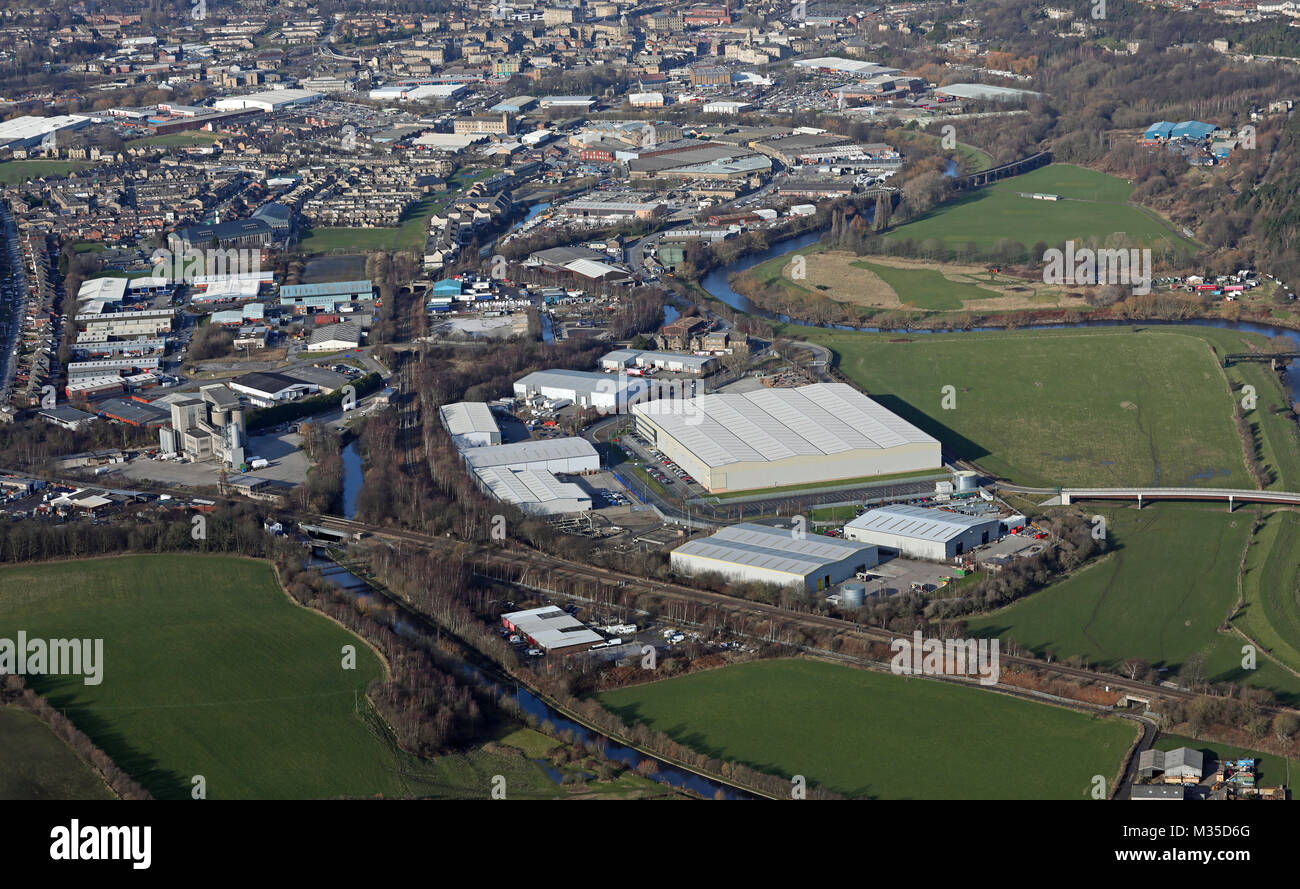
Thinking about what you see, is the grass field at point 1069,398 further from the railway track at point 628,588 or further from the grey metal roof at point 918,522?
the railway track at point 628,588

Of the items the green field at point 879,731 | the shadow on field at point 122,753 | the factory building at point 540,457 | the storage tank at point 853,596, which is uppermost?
the factory building at point 540,457

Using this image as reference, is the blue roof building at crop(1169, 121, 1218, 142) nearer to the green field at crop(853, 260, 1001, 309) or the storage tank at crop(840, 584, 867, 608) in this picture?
the green field at crop(853, 260, 1001, 309)

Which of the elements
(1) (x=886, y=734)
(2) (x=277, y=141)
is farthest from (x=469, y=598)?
(2) (x=277, y=141)

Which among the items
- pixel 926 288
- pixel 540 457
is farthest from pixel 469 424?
pixel 926 288

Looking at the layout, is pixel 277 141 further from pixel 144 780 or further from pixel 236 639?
pixel 144 780

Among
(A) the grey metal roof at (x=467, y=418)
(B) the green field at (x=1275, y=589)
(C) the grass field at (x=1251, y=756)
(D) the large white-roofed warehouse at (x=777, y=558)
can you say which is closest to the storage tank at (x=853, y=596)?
(D) the large white-roofed warehouse at (x=777, y=558)

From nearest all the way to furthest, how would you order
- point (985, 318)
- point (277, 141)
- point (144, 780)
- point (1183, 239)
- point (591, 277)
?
1. point (144, 780)
2. point (985, 318)
3. point (591, 277)
4. point (1183, 239)
5. point (277, 141)

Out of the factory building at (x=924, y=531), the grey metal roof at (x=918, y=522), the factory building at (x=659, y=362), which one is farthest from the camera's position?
the factory building at (x=659, y=362)
